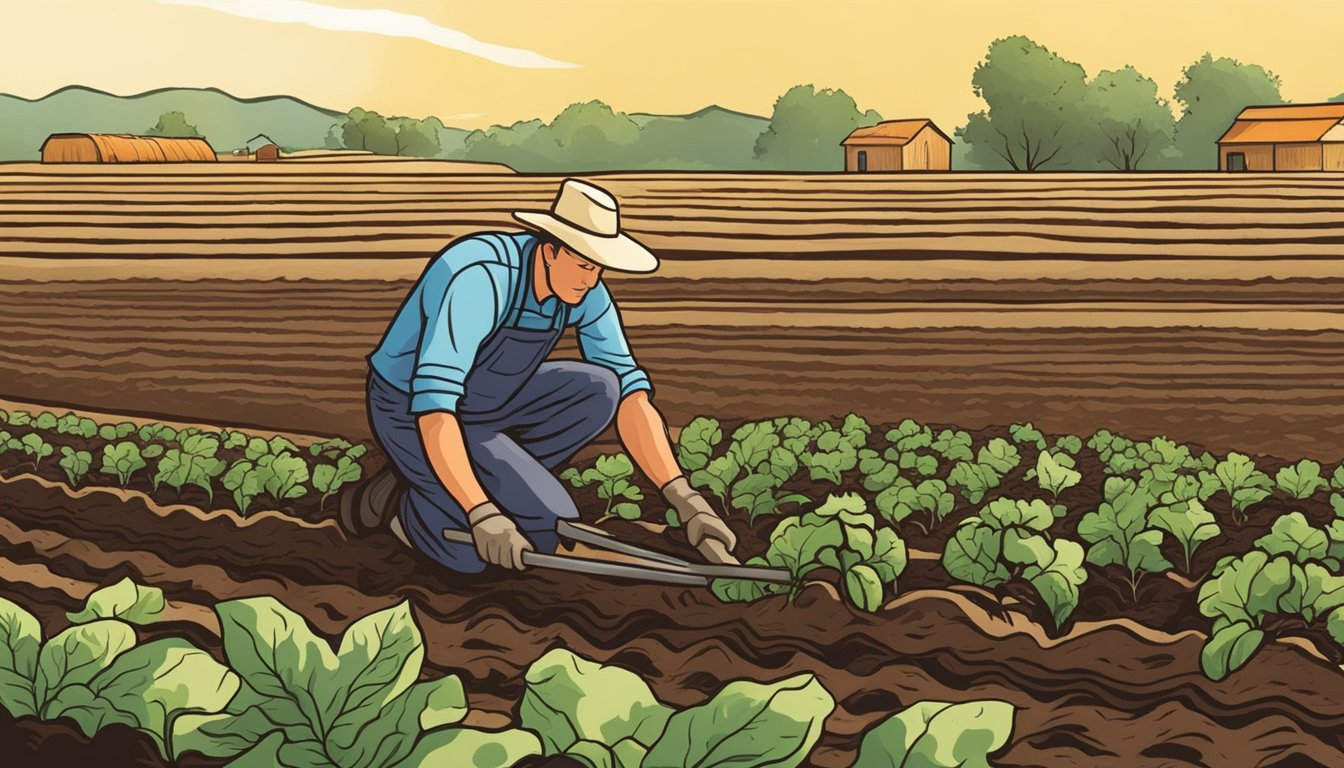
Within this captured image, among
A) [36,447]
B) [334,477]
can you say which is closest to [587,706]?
[334,477]

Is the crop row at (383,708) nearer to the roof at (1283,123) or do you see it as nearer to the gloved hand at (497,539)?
the gloved hand at (497,539)

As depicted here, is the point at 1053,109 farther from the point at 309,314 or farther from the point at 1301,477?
the point at 309,314

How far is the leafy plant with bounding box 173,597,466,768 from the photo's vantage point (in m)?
1.25

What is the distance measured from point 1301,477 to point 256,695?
2435mm

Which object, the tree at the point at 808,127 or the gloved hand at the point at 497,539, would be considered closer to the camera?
the gloved hand at the point at 497,539

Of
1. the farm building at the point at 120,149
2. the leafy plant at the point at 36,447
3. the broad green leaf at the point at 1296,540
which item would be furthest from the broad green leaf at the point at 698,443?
the farm building at the point at 120,149

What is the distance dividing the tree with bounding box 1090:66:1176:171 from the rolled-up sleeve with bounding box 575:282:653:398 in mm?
1850

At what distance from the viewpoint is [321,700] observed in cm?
127

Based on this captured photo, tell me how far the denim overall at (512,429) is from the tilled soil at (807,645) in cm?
11

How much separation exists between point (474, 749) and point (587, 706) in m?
0.13

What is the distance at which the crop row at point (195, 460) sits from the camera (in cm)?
281

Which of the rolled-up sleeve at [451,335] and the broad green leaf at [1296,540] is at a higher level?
the rolled-up sleeve at [451,335]

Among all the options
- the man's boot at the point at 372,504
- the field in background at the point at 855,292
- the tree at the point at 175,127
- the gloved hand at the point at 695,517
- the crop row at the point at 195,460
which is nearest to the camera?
the gloved hand at the point at 695,517

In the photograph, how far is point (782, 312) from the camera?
4090 millimetres
